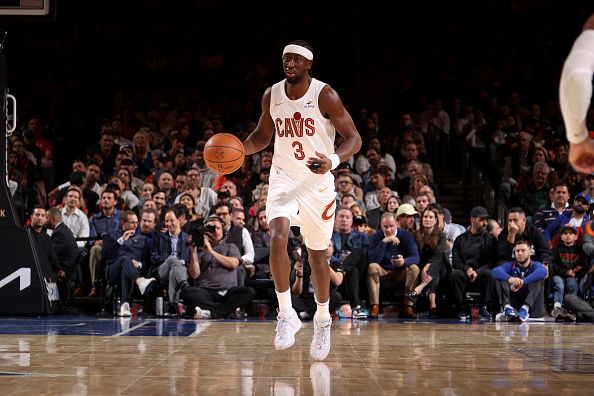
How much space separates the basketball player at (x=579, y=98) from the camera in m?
3.93

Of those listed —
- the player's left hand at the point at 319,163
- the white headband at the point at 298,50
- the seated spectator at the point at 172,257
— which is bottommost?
the seated spectator at the point at 172,257

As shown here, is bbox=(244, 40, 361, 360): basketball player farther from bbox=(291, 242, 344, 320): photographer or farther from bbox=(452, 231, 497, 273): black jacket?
bbox=(452, 231, 497, 273): black jacket

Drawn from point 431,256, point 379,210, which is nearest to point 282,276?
point 431,256

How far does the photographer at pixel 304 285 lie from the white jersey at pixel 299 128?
165 inches

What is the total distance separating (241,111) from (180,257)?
5.62 m

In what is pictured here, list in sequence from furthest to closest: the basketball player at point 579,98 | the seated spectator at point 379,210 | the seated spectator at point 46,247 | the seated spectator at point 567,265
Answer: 1. the seated spectator at point 379,210
2. the seated spectator at point 567,265
3. the seated spectator at point 46,247
4. the basketball player at point 579,98

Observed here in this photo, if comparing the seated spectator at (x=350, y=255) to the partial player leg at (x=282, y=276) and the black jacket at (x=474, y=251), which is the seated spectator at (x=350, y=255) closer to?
the black jacket at (x=474, y=251)

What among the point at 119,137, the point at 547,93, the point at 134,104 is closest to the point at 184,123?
the point at 119,137

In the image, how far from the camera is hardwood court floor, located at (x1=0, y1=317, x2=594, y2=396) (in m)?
4.45

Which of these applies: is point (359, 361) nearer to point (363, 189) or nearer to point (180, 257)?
point (180, 257)

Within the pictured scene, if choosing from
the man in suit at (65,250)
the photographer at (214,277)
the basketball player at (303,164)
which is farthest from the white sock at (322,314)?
the man in suit at (65,250)

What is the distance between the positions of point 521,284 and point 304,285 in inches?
95.1

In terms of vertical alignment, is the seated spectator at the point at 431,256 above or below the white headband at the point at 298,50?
below

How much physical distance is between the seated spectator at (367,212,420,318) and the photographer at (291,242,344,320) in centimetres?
44
